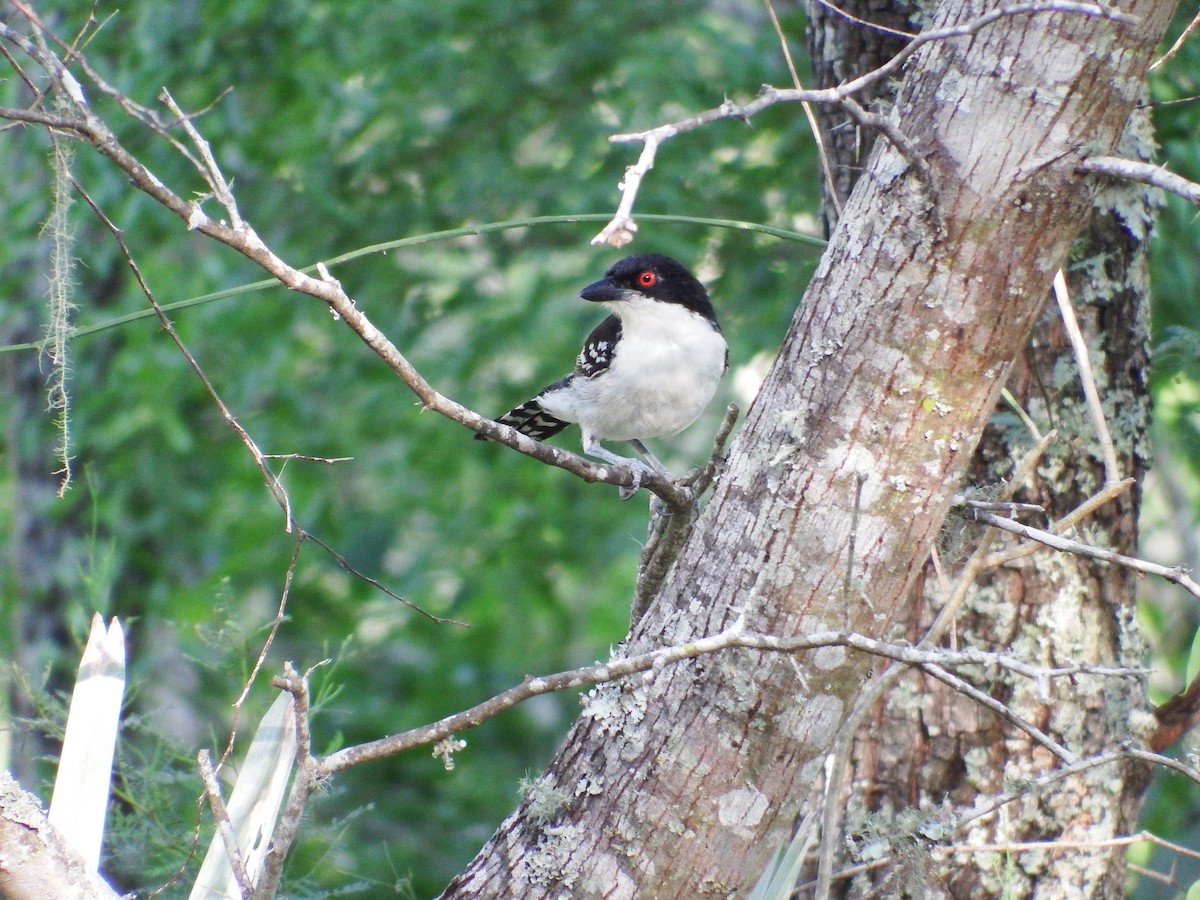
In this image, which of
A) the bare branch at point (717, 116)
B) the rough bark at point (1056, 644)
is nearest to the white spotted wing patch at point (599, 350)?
the rough bark at point (1056, 644)

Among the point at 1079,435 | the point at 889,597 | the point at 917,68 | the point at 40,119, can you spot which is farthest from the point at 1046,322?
the point at 40,119

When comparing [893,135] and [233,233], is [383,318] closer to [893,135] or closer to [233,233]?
[893,135]

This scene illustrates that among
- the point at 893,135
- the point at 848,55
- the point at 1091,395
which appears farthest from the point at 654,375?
the point at 893,135

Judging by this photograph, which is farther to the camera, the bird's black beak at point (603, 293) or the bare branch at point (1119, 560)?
A: the bird's black beak at point (603, 293)

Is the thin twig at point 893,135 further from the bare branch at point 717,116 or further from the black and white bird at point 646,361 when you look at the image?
the black and white bird at point 646,361

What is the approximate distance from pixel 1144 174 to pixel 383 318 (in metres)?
4.00

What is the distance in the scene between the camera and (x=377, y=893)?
571 cm

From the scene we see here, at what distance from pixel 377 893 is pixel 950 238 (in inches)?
178

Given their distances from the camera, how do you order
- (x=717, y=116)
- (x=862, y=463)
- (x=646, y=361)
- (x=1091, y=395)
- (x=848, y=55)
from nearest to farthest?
(x=717, y=116), (x=862, y=463), (x=1091, y=395), (x=848, y=55), (x=646, y=361)

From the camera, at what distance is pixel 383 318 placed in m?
5.64

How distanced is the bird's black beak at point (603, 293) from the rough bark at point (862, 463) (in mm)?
2225

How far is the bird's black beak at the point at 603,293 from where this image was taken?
4.68 metres

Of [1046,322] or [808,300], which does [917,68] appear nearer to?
[808,300]

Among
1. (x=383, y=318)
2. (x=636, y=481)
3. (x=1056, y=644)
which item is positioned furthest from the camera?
(x=383, y=318)
